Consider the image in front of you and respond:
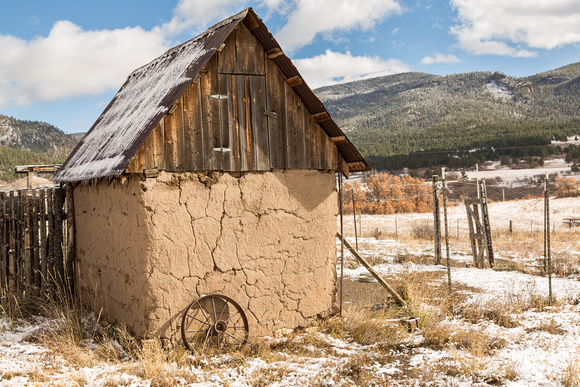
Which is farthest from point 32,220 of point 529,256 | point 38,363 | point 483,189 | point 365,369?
point 529,256

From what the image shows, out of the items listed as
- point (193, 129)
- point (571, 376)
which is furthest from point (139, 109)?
point (571, 376)

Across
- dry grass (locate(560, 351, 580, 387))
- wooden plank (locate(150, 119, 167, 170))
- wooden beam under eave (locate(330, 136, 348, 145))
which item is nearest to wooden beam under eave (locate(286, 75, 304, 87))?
wooden beam under eave (locate(330, 136, 348, 145))

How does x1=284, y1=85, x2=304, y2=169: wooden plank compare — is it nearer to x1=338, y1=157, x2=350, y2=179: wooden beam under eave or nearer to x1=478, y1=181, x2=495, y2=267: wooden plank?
x1=338, y1=157, x2=350, y2=179: wooden beam under eave

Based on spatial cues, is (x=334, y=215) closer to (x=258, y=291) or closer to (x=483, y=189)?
(x=258, y=291)

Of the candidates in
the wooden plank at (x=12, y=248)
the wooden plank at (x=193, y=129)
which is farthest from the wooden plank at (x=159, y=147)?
the wooden plank at (x=12, y=248)

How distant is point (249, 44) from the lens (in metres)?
6.46

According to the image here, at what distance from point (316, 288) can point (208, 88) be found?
3.27 meters

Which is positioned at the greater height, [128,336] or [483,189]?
[483,189]

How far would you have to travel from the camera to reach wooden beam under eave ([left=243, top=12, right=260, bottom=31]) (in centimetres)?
Answer: 619

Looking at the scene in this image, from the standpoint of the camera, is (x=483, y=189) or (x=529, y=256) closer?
(x=483, y=189)

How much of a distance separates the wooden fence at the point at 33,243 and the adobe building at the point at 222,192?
3.67 feet

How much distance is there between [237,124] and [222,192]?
Answer: 0.95 metres

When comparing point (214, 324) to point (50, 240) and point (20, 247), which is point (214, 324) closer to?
point (50, 240)

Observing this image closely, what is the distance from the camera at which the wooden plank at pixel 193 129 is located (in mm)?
6012
